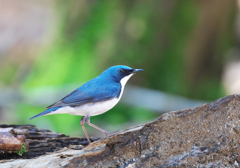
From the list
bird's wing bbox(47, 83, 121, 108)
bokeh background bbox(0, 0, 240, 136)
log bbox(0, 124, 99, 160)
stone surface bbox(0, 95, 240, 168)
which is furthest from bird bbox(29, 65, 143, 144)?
bokeh background bbox(0, 0, 240, 136)

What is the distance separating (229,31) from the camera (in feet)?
33.1

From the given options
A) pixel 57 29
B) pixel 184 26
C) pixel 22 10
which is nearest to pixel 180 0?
pixel 184 26

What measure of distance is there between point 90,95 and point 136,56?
14.5 ft

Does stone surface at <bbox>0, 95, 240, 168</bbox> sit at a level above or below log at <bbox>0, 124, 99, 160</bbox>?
above

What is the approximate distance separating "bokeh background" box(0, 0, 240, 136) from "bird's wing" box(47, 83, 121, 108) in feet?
13.1

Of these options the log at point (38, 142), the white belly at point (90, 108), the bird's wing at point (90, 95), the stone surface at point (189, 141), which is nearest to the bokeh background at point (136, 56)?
the log at point (38, 142)

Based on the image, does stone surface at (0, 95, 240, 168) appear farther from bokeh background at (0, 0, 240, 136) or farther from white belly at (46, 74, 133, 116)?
bokeh background at (0, 0, 240, 136)

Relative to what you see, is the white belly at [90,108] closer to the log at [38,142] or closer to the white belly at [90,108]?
the white belly at [90,108]

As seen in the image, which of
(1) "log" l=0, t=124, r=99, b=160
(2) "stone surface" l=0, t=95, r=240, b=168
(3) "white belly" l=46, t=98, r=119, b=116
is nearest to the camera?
(2) "stone surface" l=0, t=95, r=240, b=168

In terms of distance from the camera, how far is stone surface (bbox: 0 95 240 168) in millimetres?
3115

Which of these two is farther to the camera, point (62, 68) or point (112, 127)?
point (62, 68)

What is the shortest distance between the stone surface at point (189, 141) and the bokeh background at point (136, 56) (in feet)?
17.7

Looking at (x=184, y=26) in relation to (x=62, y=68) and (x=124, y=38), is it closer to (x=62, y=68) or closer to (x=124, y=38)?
(x=124, y=38)

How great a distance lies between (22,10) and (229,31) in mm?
12678
